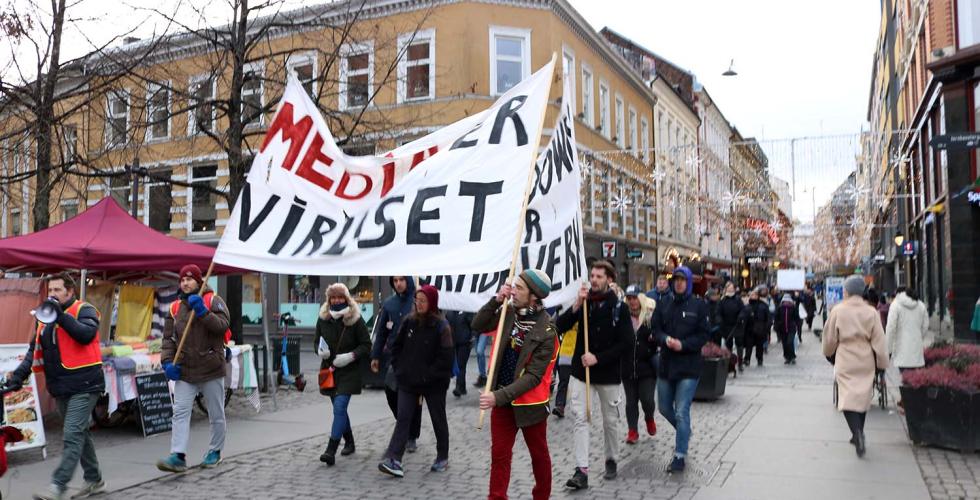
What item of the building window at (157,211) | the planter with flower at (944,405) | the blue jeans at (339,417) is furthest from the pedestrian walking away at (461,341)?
the building window at (157,211)

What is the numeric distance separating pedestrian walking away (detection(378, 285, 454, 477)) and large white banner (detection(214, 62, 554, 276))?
1262 mm

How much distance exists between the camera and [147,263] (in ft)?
35.8

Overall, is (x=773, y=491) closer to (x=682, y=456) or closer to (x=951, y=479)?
(x=682, y=456)

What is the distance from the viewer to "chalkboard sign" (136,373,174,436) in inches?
371

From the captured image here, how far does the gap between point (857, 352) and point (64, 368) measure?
7.19 meters

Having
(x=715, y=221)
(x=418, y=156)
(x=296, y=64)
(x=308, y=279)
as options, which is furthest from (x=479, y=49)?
(x=418, y=156)

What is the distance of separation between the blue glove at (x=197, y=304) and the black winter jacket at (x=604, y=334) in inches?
121

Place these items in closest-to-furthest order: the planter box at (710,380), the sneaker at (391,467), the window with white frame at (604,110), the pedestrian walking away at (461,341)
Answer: the sneaker at (391,467) → the planter box at (710,380) → the pedestrian walking away at (461,341) → the window with white frame at (604,110)

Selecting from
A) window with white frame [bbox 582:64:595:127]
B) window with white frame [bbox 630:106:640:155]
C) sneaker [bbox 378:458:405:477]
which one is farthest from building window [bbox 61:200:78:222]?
sneaker [bbox 378:458:405:477]

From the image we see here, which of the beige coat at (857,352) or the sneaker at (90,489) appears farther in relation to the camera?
the beige coat at (857,352)

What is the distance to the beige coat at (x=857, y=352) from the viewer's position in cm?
787

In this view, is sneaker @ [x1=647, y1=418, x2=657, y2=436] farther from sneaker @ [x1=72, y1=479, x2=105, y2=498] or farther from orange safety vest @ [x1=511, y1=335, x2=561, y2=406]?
sneaker @ [x1=72, y1=479, x2=105, y2=498]

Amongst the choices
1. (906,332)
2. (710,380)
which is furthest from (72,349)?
(906,332)

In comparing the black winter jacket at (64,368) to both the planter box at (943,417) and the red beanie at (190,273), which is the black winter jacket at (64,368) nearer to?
the red beanie at (190,273)
